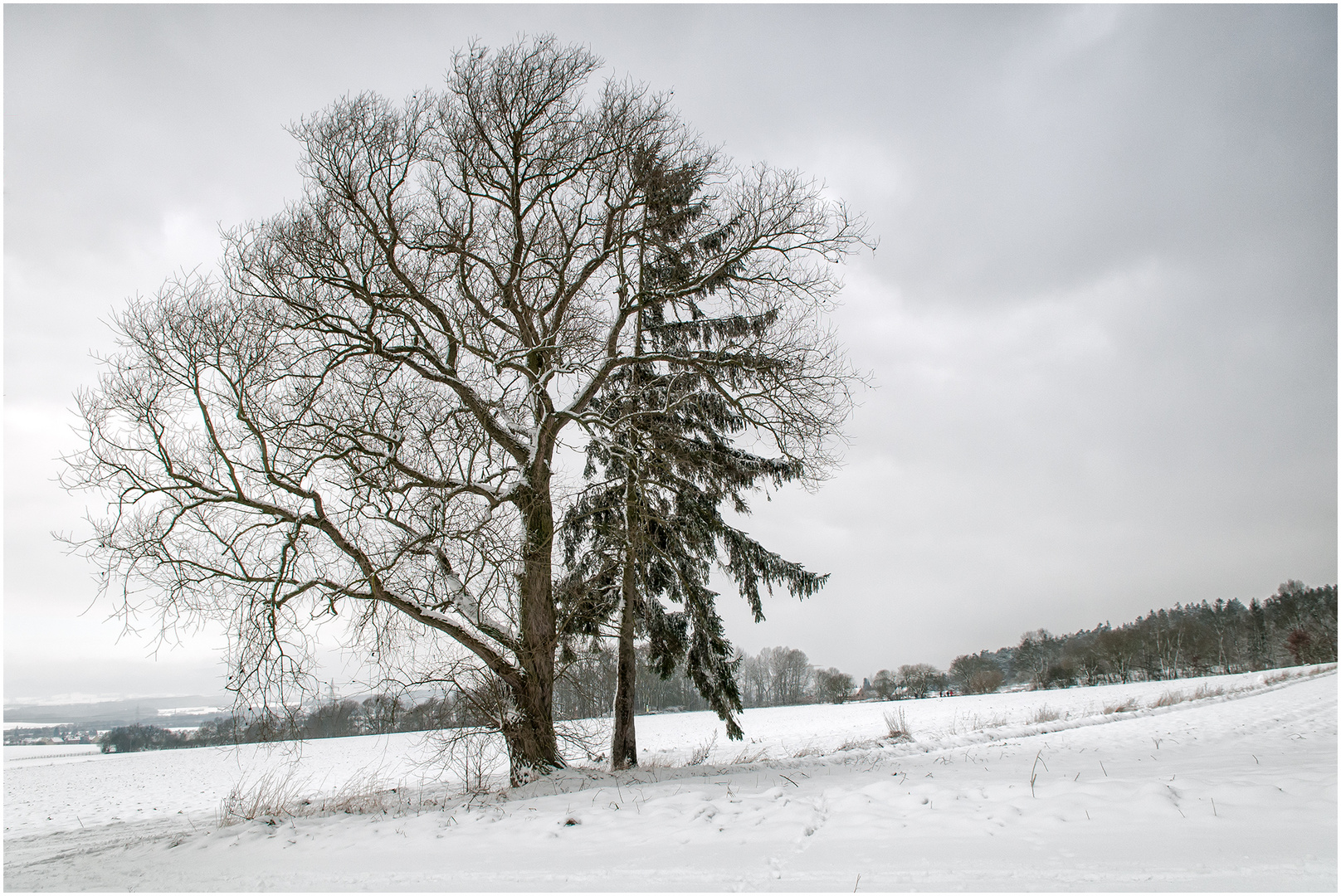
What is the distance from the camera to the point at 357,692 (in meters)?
7.14

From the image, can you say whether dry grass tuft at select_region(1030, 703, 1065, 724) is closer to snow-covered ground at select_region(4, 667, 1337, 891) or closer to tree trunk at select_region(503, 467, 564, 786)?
snow-covered ground at select_region(4, 667, 1337, 891)

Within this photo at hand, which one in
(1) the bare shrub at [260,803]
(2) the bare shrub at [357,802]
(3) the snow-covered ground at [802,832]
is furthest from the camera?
(2) the bare shrub at [357,802]

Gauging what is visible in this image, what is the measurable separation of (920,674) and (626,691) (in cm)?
8911

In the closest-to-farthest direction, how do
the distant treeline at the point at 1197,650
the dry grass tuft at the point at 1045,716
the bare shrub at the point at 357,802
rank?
the bare shrub at the point at 357,802 < the dry grass tuft at the point at 1045,716 < the distant treeline at the point at 1197,650

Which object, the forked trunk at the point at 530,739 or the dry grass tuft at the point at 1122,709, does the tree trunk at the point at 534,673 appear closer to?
the forked trunk at the point at 530,739

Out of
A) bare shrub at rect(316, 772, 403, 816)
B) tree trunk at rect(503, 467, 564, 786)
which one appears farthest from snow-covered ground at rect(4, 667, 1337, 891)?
tree trunk at rect(503, 467, 564, 786)

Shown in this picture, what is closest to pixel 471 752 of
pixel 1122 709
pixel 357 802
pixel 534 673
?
pixel 534 673

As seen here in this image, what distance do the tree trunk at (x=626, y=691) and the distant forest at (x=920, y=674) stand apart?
0.19 meters

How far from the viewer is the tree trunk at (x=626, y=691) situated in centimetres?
948

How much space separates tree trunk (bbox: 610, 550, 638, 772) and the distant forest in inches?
7.5

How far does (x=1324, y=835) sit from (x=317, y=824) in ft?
26.4

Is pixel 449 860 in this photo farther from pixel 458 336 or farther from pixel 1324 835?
pixel 458 336

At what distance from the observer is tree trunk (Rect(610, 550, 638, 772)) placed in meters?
9.48

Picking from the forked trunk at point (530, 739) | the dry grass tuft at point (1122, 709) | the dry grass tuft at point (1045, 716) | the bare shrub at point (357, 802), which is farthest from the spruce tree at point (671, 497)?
the dry grass tuft at point (1122, 709)
